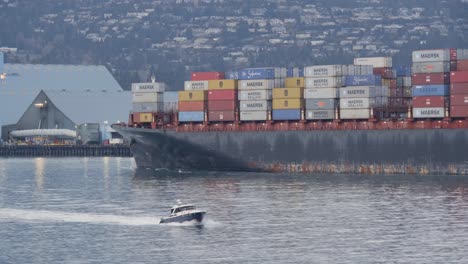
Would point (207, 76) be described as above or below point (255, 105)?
above

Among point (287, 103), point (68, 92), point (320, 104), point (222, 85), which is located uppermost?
point (68, 92)

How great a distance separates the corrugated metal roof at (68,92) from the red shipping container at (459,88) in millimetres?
Answer: 75929

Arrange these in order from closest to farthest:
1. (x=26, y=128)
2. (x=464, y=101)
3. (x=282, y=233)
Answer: (x=282, y=233), (x=464, y=101), (x=26, y=128)

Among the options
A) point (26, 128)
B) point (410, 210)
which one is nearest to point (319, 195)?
point (410, 210)

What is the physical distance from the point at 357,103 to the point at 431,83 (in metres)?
6.03

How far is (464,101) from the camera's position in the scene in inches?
4075

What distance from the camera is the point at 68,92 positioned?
177375mm

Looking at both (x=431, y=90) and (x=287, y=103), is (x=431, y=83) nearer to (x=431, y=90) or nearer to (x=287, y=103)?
(x=431, y=90)

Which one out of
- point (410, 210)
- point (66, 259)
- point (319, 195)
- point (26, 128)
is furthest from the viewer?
point (26, 128)

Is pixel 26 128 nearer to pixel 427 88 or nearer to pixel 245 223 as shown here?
pixel 427 88

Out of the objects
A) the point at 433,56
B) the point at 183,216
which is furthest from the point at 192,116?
the point at 183,216

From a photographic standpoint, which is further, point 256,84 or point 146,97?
point 146,97

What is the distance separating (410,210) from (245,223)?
9.73m

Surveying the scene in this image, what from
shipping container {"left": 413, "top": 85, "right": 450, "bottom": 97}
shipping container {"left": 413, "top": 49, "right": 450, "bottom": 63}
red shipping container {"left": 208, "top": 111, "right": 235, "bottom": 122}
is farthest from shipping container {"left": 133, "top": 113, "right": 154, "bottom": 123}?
shipping container {"left": 413, "top": 49, "right": 450, "bottom": 63}
